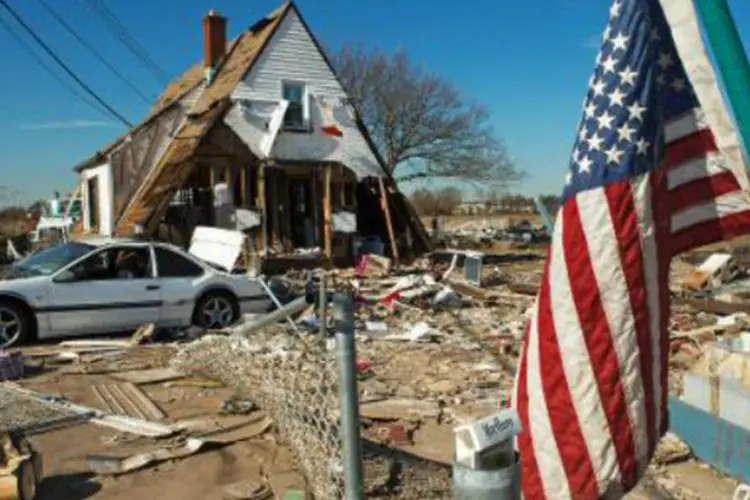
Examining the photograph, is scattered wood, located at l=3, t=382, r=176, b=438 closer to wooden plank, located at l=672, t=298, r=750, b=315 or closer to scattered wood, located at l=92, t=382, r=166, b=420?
scattered wood, located at l=92, t=382, r=166, b=420

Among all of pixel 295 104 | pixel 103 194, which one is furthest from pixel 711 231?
pixel 103 194

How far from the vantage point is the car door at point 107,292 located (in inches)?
447

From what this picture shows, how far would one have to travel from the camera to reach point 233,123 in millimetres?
22969

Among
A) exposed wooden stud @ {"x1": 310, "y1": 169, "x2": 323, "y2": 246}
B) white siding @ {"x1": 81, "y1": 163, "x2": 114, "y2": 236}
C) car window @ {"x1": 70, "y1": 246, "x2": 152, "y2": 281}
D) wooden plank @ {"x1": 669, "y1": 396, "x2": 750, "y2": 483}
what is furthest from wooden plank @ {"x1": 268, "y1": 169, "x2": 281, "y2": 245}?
wooden plank @ {"x1": 669, "y1": 396, "x2": 750, "y2": 483}

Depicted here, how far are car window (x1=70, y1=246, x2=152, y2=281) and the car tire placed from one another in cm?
89

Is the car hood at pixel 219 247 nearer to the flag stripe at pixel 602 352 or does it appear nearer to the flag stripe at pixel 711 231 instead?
the flag stripe at pixel 711 231

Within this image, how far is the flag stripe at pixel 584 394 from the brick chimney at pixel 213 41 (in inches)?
941

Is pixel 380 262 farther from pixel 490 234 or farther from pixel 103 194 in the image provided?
pixel 490 234

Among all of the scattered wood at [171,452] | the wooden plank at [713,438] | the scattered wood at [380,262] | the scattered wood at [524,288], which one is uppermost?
the scattered wood at [380,262]

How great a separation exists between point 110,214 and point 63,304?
1302 cm

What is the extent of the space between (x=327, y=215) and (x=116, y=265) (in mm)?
11571

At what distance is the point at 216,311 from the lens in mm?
12727

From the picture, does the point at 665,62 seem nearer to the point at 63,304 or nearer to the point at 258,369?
the point at 258,369

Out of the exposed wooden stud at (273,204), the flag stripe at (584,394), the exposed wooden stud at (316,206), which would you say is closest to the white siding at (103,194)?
the exposed wooden stud at (273,204)
